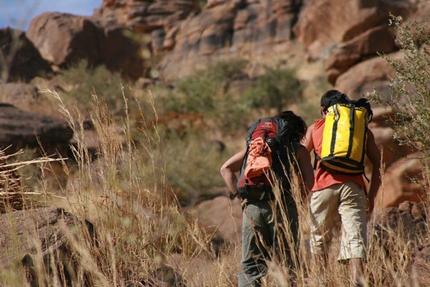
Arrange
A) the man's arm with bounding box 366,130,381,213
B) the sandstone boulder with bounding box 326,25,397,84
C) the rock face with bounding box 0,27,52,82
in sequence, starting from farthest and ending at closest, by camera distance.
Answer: the rock face with bounding box 0,27,52,82 < the sandstone boulder with bounding box 326,25,397,84 < the man's arm with bounding box 366,130,381,213

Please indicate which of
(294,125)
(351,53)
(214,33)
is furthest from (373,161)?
(214,33)

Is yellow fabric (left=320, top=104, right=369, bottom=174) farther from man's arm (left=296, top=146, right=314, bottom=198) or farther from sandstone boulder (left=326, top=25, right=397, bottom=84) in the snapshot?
sandstone boulder (left=326, top=25, right=397, bottom=84)

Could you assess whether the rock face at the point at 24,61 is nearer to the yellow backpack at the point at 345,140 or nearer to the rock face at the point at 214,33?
the rock face at the point at 214,33

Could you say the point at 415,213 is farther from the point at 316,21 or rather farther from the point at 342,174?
the point at 316,21

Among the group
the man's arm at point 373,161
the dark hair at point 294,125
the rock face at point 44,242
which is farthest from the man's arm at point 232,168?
the rock face at point 44,242

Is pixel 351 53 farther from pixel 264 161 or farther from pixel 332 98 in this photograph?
pixel 264 161

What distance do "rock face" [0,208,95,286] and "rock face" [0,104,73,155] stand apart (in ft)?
20.8

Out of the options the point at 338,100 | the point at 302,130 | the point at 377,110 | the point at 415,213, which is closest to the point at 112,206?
the point at 302,130

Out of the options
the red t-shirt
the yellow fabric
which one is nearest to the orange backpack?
the yellow fabric

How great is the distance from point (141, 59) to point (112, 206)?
87.0 feet

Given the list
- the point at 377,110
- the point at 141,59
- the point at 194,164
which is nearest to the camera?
the point at 377,110

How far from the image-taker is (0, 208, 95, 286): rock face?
3002mm

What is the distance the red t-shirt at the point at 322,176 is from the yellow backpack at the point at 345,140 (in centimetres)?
5

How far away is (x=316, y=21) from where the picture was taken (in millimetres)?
26594
